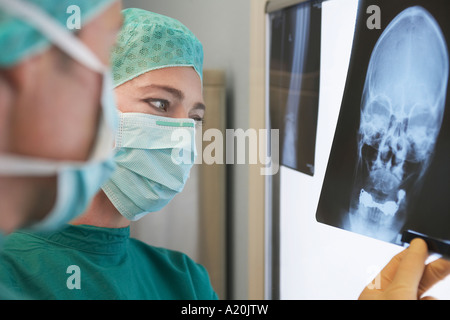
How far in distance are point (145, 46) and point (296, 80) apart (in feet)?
1.49

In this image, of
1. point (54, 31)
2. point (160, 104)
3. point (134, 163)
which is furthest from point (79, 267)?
point (54, 31)

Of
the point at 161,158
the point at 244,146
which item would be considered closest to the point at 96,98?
the point at 161,158

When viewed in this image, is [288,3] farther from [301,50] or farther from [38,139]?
[38,139]

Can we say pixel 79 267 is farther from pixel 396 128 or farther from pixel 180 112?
pixel 396 128

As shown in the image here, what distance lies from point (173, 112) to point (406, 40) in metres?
0.49

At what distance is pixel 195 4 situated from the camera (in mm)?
1021

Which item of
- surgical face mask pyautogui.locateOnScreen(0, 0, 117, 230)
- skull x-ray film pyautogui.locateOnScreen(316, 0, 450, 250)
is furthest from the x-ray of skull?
surgical face mask pyautogui.locateOnScreen(0, 0, 117, 230)

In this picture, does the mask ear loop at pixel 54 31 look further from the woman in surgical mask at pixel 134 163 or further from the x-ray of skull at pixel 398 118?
the x-ray of skull at pixel 398 118

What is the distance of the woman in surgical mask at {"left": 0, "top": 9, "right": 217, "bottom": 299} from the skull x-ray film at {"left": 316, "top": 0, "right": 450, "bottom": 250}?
36 centimetres

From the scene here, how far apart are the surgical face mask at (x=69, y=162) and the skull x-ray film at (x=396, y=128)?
0.62m

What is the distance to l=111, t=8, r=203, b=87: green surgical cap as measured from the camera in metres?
0.86

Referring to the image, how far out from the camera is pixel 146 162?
32.8 inches

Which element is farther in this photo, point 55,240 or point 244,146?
→ point 244,146

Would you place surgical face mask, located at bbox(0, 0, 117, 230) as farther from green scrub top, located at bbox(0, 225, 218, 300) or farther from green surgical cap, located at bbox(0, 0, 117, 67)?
green scrub top, located at bbox(0, 225, 218, 300)
